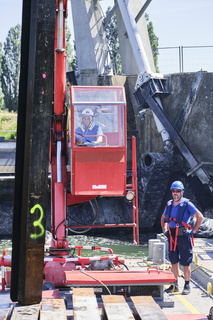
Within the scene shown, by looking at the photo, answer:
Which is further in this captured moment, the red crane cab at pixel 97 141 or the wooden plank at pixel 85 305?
the red crane cab at pixel 97 141

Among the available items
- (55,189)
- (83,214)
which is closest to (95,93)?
(55,189)

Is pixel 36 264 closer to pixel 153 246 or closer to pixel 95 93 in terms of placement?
pixel 95 93

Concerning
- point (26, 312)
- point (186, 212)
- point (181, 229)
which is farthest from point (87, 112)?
point (26, 312)

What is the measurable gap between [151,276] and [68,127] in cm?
298

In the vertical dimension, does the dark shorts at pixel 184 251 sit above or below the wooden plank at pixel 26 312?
above

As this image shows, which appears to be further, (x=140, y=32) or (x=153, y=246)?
(x=140, y=32)

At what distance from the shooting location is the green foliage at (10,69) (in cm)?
5909

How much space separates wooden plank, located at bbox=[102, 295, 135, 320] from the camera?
20.2 ft

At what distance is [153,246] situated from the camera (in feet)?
41.5

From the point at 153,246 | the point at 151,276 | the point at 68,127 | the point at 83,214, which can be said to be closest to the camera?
the point at 151,276

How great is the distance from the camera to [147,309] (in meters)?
6.59

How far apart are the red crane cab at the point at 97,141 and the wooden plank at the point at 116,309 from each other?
11.6 feet

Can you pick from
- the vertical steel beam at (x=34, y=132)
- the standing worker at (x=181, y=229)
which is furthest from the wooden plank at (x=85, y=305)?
the standing worker at (x=181, y=229)

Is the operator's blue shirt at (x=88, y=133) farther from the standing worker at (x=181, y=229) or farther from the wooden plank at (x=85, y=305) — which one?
the wooden plank at (x=85, y=305)
